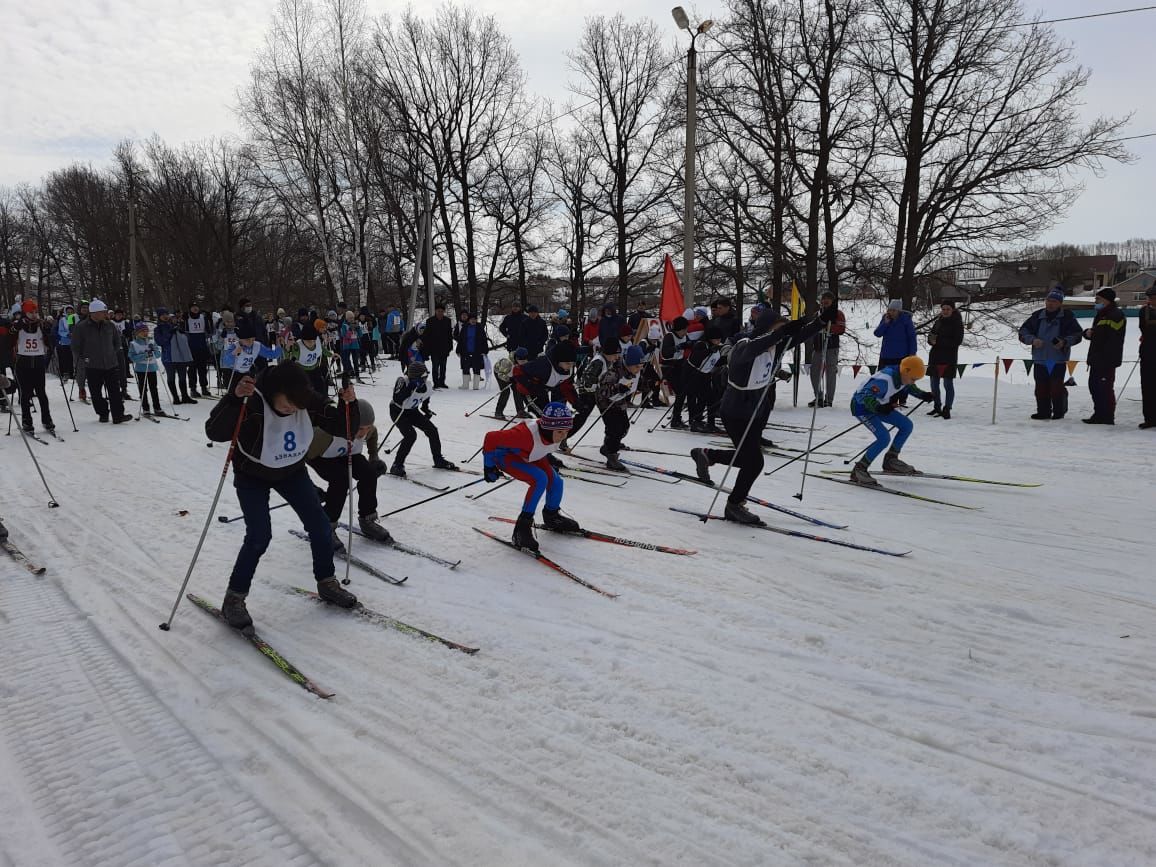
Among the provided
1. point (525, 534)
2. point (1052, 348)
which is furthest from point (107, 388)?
point (1052, 348)

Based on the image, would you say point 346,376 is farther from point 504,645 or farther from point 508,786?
point 508,786

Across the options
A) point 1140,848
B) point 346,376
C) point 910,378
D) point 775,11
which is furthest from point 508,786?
point 775,11

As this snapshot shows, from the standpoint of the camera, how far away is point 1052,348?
11.0 m

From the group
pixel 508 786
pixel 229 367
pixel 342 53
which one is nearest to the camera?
pixel 508 786

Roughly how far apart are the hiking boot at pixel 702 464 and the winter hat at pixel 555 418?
2.55 meters

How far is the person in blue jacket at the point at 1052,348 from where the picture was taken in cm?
1105

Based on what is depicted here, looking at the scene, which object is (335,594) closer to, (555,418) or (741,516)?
(555,418)

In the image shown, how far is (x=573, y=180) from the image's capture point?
2852 cm

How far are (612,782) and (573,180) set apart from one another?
2808 centimetres

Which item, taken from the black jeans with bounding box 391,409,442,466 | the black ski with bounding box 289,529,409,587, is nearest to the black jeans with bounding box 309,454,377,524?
the black ski with bounding box 289,529,409,587

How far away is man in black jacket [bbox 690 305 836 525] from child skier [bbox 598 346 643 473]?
172cm

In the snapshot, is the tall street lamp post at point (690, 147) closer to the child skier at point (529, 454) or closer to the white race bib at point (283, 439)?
the child skier at point (529, 454)

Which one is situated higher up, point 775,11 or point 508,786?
point 775,11

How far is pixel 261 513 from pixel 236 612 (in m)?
0.62
